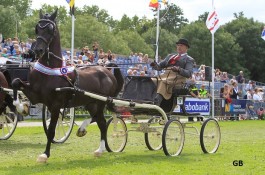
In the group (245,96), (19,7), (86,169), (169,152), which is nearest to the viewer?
(86,169)

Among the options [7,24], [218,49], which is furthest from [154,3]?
[218,49]

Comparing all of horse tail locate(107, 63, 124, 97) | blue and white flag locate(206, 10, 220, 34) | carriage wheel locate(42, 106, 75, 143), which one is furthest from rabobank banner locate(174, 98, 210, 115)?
blue and white flag locate(206, 10, 220, 34)

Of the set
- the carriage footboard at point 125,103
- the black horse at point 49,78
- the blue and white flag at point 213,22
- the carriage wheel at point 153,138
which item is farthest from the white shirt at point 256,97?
the black horse at point 49,78

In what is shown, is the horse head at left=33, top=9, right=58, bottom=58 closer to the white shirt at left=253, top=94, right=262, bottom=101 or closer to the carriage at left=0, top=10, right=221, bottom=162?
the carriage at left=0, top=10, right=221, bottom=162

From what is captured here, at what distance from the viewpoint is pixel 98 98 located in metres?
10.3

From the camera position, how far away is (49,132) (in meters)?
9.56

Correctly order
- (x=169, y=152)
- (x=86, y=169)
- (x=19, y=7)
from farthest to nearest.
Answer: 1. (x=19, y=7)
2. (x=169, y=152)
3. (x=86, y=169)

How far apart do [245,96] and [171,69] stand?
2134 cm

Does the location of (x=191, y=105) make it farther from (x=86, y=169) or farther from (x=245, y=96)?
(x=245, y=96)

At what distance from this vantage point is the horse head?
9.09 meters

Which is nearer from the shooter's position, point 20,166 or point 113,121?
point 20,166

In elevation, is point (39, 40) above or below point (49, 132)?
above

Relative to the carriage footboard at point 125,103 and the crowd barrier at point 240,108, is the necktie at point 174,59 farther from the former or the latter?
the crowd barrier at point 240,108

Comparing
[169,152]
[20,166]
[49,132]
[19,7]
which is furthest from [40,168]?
[19,7]
